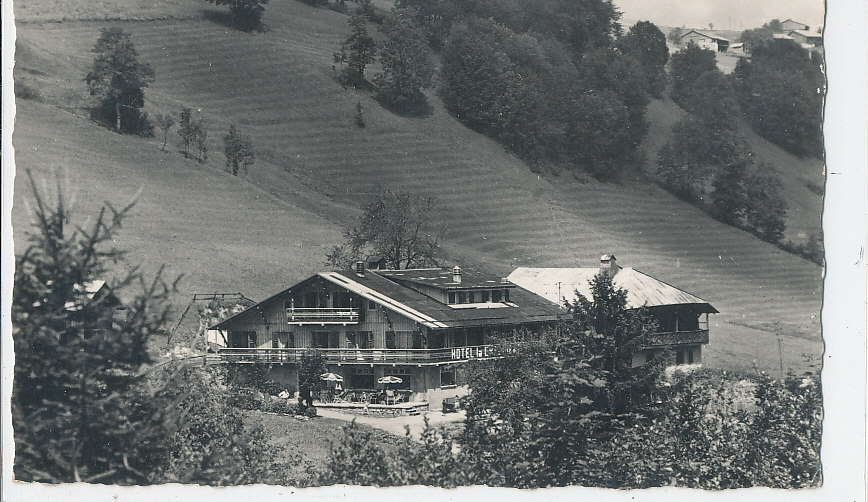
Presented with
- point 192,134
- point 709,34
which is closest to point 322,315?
point 709,34

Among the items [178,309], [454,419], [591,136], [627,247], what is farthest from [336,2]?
[454,419]

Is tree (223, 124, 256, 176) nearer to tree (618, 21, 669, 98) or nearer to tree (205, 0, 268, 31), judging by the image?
tree (205, 0, 268, 31)

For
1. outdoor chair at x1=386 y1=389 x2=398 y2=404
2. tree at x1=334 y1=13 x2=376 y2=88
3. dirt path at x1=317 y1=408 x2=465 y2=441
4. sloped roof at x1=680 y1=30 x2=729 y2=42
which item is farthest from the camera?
tree at x1=334 y1=13 x2=376 y2=88

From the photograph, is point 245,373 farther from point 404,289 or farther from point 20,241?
point 20,241

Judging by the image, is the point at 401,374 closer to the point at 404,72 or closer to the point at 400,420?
the point at 400,420

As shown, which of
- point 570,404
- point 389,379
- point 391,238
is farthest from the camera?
point 391,238

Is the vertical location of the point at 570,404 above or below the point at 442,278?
below

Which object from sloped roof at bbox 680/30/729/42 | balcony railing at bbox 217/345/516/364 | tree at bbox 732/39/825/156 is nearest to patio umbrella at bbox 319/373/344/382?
balcony railing at bbox 217/345/516/364
